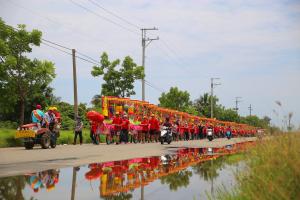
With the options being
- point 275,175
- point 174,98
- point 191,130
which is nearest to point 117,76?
point 191,130

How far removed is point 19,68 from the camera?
41.1 metres

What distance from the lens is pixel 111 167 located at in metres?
12.5

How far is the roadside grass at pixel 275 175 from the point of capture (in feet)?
16.2

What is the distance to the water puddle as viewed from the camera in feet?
25.7

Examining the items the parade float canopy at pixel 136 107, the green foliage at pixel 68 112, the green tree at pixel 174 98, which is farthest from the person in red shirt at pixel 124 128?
the green tree at pixel 174 98

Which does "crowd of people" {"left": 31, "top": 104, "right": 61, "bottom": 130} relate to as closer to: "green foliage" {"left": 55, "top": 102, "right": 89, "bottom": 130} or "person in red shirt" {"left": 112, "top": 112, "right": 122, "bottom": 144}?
"person in red shirt" {"left": 112, "top": 112, "right": 122, "bottom": 144}

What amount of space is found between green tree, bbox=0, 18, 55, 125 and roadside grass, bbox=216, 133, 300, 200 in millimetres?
33435

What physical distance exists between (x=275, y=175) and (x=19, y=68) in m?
37.8

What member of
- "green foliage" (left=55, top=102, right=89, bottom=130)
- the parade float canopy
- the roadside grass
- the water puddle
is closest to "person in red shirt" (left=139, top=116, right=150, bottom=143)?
the parade float canopy

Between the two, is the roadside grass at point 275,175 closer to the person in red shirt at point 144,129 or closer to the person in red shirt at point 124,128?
the person in red shirt at point 124,128

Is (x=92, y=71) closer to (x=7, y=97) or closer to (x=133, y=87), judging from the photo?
(x=133, y=87)

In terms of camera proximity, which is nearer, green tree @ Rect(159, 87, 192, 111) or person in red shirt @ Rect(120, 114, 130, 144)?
person in red shirt @ Rect(120, 114, 130, 144)

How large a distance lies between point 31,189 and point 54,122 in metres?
14.3

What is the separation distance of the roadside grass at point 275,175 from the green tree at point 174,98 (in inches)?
2890
